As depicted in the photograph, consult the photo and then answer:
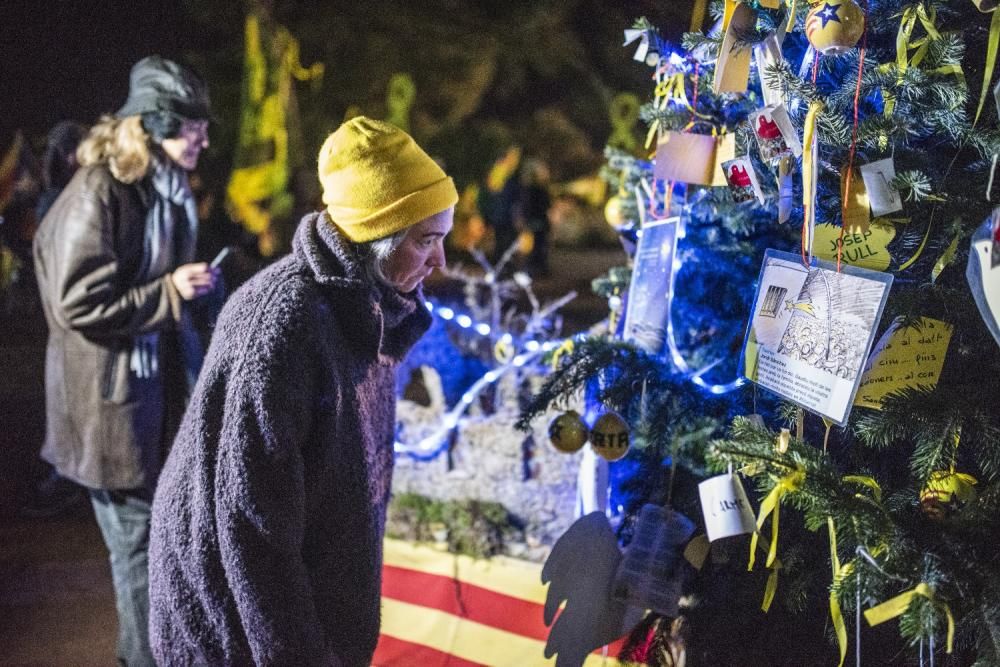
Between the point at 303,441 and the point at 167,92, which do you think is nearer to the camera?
the point at 303,441

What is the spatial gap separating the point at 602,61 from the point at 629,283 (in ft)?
61.8

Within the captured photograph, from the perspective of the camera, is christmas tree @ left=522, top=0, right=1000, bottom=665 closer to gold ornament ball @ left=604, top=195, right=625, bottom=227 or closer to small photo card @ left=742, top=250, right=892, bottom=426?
small photo card @ left=742, top=250, right=892, bottom=426

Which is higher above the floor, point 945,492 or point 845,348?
point 845,348

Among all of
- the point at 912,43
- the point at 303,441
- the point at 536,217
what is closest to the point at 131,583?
the point at 303,441

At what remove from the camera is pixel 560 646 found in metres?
2.04

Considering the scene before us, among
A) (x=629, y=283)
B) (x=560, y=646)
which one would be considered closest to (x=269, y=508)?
(x=560, y=646)

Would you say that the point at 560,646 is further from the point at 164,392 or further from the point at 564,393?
the point at 164,392

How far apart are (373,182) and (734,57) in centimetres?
86

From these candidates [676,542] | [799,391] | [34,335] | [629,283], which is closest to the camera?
[799,391]

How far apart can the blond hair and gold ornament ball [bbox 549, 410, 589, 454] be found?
5.62ft

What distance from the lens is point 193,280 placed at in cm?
259

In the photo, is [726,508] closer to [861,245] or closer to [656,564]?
[656,564]

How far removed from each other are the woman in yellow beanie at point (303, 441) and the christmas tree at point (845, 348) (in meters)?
0.58

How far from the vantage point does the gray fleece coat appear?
1434 mm
